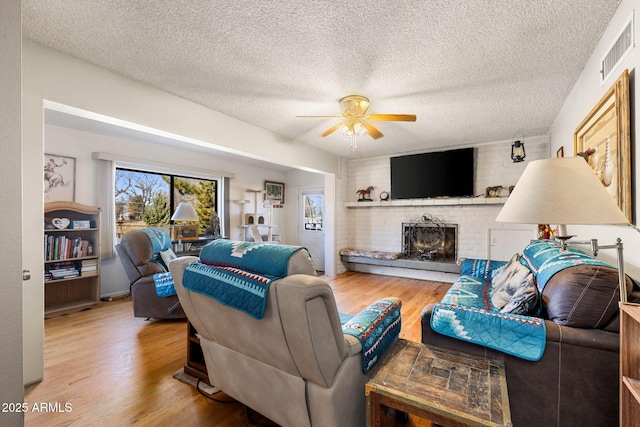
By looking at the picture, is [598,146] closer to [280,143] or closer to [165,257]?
[280,143]

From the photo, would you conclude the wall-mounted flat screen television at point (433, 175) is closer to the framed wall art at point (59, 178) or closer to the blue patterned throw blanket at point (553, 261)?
the blue patterned throw blanket at point (553, 261)

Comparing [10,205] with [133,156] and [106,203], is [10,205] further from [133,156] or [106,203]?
[133,156]

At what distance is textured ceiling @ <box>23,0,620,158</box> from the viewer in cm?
161

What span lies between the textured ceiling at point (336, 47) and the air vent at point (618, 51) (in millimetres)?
192

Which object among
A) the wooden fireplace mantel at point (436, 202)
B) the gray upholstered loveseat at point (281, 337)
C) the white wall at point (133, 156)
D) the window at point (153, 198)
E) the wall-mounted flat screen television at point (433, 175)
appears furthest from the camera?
the wall-mounted flat screen television at point (433, 175)

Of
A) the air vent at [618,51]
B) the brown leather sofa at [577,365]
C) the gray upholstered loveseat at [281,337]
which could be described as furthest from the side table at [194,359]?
the air vent at [618,51]

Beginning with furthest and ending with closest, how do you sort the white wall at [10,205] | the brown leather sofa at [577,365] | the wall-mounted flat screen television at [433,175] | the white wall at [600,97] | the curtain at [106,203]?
the wall-mounted flat screen television at [433,175] → the curtain at [106,203] → the white wall at [600,97] → the brown leather sofa at [577,365] → the white wall at [10,205]

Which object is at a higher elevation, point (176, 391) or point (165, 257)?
point (165, 257)

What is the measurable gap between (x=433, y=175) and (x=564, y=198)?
4.08 meters

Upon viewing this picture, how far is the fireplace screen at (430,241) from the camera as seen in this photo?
4840 millimetres

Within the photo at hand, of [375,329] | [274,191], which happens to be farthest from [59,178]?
[375,329]

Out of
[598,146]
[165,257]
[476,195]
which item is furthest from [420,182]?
[165,257]

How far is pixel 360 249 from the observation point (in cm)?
568

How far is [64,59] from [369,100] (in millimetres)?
2550
